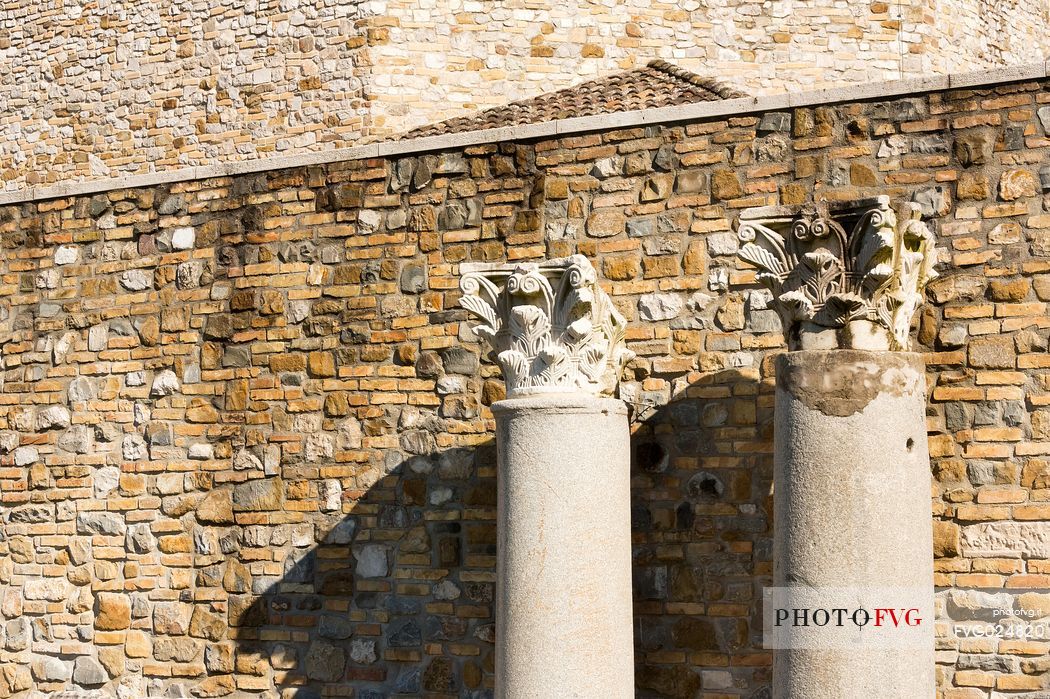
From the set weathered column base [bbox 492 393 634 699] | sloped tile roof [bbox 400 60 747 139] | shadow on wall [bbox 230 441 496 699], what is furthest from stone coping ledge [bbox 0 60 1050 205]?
sloped tile roof [bbox 400 60 747 139]

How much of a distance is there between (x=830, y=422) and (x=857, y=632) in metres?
0.82

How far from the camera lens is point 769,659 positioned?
21.9 feet

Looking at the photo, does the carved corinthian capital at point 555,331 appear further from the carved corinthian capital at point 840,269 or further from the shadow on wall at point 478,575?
the shadow on wall at point 478,575

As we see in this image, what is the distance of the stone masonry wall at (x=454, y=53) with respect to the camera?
41.5 ft

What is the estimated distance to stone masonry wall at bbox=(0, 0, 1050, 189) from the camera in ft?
41.5

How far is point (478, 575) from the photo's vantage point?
23.9ft

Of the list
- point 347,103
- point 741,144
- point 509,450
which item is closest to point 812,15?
point 347,103

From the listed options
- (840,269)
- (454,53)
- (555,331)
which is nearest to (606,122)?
(555,331)

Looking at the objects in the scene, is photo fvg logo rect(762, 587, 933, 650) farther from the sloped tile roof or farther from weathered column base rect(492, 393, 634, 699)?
the sloped tile roof

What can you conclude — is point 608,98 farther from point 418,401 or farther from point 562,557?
point 562,557

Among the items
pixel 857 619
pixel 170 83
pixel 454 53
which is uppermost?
pixel 170 83

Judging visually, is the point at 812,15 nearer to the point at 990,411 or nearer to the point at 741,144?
the point at 741,144

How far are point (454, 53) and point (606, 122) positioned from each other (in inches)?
223

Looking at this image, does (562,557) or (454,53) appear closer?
(562,557)
